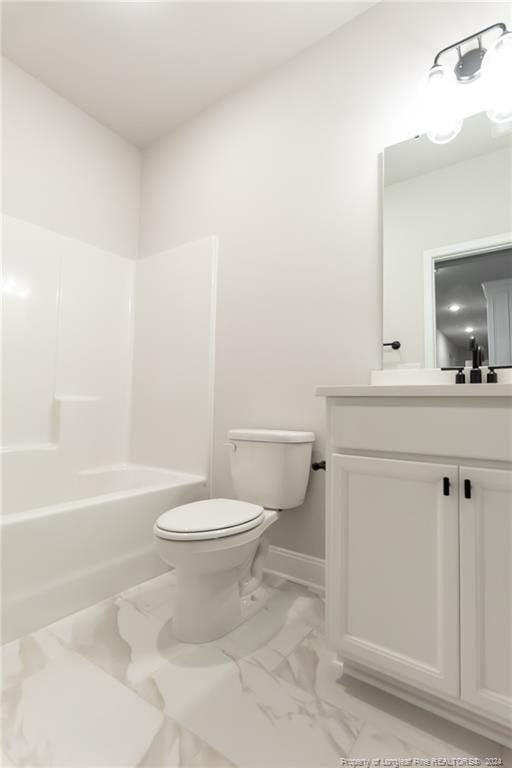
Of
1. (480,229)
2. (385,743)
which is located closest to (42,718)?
(385,743)

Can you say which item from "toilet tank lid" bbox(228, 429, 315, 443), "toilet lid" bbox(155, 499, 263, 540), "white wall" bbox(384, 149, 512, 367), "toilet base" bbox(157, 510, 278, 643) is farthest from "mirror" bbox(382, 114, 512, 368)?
"toilet base" bbox(157, 510, 278, 643)

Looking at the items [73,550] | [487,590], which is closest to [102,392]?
[73,550]

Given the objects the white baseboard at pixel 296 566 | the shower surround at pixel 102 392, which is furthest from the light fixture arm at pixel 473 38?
the white baseboard at pixel 296 566

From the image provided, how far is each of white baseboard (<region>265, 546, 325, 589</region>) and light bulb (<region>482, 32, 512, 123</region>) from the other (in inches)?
73.7

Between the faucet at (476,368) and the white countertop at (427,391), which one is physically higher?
the faucet at (476,368)

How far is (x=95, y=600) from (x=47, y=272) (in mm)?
1674

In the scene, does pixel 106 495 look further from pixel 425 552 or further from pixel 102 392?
pixel 425 552

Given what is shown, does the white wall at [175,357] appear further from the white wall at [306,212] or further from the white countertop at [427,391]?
the white countertop at [427,391]

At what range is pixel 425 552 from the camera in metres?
0.94

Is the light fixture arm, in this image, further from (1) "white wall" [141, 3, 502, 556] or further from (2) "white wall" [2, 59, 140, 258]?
(2) "white wall" [2, 59, 140, 258]

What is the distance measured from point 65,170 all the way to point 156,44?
0.83 meters

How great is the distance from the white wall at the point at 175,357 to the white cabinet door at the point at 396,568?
114 centimetres

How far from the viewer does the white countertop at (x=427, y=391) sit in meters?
0.87

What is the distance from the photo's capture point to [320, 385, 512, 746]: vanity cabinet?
33.9 inches
